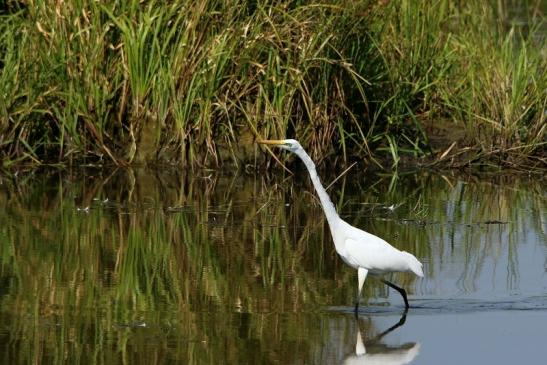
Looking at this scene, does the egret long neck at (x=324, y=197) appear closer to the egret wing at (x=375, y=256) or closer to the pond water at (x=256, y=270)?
the egret wing at (x=375, y=256)

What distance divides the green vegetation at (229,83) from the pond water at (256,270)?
316mm

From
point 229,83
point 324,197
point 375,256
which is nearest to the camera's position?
point 375,256

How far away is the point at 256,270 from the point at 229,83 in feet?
11.7

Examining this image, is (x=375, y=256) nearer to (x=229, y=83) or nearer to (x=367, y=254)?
(x=367, y=254)

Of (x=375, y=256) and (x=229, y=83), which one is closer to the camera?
(x=375, y=256)

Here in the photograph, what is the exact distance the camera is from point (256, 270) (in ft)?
25.5

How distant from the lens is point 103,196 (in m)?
10.4

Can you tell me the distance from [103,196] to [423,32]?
3.41m

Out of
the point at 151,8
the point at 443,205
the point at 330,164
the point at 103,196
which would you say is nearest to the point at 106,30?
the point at 151,8

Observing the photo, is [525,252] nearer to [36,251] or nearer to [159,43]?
[36,251]

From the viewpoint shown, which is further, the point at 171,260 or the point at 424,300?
the point at 171,260

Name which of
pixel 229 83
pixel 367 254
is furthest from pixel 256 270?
pixel 229 83

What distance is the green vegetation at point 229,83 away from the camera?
36.1 ft

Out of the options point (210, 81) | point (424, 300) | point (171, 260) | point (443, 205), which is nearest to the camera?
point (424, 300)
